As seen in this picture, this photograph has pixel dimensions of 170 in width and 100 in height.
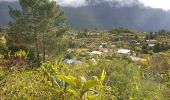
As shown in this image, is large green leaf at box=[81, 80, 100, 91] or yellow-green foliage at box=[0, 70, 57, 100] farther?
yellow-green foliage at box=[0, 70, 57, 100]

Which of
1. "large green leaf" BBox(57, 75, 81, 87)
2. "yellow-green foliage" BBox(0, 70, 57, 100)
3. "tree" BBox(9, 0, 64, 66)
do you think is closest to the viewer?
"large green leaf" BBox(57, 75, 81, 87)

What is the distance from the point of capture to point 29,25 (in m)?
43.1

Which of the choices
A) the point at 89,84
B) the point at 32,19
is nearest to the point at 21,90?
the point at 89,84

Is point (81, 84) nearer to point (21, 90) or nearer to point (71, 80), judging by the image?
point (71, 80)

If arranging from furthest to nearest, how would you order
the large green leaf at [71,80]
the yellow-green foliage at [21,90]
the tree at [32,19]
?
the tree at [32,19] → the yellow-green foliage at [21,90] → the large green leaf at [71,80]

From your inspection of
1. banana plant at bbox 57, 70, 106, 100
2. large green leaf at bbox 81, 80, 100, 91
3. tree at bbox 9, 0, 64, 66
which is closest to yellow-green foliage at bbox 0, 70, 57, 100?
banana plant at bbox 57, 70, 106, 100

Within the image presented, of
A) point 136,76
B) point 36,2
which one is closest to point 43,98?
point 136,76

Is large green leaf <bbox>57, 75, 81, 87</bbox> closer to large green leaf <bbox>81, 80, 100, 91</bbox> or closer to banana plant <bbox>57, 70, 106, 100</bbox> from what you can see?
banana plant <bbox>57, 70, 106, 100</bbox>

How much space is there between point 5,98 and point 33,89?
1257 millimetres

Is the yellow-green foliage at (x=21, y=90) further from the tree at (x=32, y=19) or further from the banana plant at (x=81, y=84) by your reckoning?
the tree at (x=32, y=19)

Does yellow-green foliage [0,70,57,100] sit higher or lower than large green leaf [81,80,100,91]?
lower

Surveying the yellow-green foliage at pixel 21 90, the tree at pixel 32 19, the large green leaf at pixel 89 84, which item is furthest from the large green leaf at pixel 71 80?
the tree at pixel 32 19

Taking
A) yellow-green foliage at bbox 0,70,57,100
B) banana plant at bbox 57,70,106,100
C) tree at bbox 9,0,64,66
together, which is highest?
banana plant at bbox 57,70,106,100

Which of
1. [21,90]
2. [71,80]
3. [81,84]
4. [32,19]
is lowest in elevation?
[32,19]
